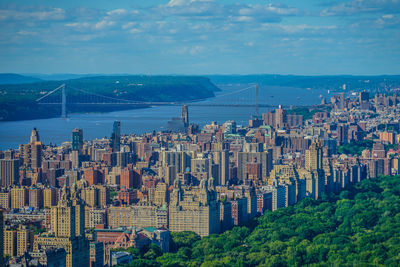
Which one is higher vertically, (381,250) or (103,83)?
(103,83)

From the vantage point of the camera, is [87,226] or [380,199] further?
[380,199]

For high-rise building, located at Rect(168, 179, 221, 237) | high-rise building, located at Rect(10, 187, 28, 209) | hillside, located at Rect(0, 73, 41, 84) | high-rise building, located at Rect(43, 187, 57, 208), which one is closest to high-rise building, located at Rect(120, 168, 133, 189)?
high-rise building, located at Rect(43, 187, 57, 208)

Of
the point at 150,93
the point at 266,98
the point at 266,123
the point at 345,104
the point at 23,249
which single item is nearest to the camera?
the point at 23,249

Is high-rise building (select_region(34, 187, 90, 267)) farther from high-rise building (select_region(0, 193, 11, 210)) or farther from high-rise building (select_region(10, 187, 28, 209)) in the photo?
high-rise building (select_region(0, 193, 11, 210))

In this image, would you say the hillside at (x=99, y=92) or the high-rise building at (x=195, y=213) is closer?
the high-rise building at (x=195, y=213)

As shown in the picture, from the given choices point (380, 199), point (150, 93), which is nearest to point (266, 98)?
point (150, 93)

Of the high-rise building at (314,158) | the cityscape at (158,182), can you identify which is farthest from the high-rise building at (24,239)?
the high-rise building at (314,158)

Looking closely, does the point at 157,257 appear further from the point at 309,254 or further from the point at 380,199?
the point at 380,199

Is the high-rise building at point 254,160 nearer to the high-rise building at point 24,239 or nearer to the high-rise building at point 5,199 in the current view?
the high-rise building at point 5,199
